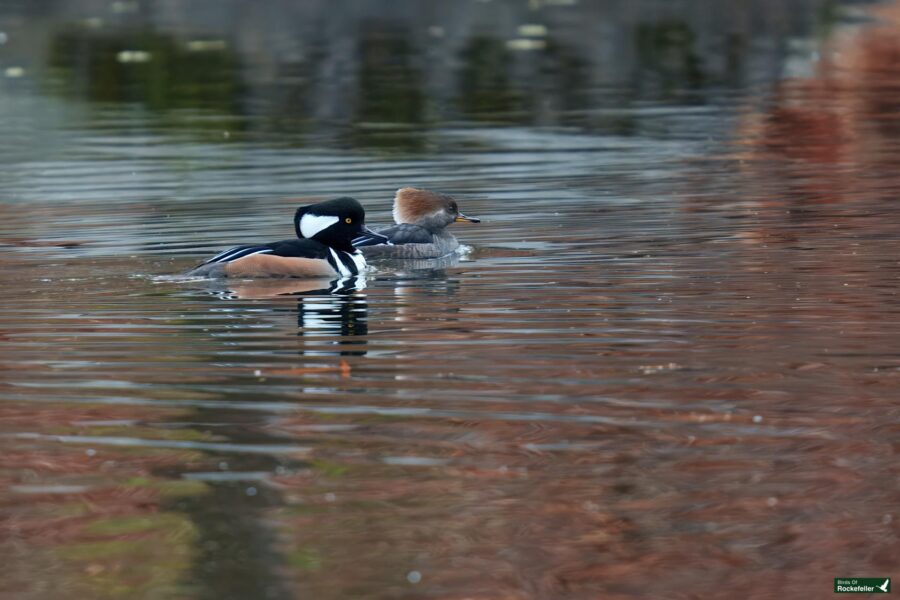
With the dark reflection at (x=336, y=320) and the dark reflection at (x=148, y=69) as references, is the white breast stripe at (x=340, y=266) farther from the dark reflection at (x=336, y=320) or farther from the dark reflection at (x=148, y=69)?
the dark reflection at (x=148, y=69)

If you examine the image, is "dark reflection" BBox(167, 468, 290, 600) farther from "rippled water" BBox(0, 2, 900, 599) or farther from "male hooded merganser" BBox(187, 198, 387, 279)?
"male hooded merganser" BBox(187, 198, 387, 279)

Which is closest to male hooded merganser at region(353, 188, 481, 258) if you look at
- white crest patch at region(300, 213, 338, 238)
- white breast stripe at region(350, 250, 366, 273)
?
white breast stripe at region(350, 250, 366, 273)

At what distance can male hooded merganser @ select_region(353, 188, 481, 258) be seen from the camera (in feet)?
49.2

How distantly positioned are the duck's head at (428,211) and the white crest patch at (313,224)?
4.93 feet

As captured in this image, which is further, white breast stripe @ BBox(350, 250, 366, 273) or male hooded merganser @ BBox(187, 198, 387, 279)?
white breast stripe @ BBox(350, 250, 366, 273)

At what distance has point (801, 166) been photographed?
2016cm

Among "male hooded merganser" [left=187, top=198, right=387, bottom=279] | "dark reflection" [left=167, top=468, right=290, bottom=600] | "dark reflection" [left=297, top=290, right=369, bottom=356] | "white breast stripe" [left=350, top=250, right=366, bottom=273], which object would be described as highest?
"male hooded merganser" [left=187, top=198, right=387, bottom=279]

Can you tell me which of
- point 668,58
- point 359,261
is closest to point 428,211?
point 359,261

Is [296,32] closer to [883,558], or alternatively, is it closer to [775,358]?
[775,358]

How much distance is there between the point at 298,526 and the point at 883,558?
2.12m

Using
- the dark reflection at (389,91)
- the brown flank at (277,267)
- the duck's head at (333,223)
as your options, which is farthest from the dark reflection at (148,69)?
the brown flank at (277,267)

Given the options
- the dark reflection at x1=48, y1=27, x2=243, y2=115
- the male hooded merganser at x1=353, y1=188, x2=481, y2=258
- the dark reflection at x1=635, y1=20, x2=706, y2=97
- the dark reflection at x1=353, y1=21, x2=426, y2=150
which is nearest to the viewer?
the male hooded merganser at x1=353, y1=188, x2=481, y2=258

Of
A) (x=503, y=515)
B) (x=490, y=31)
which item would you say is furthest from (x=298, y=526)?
(x=490, y=31)

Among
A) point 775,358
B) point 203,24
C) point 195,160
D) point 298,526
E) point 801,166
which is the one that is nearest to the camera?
point 298,526
